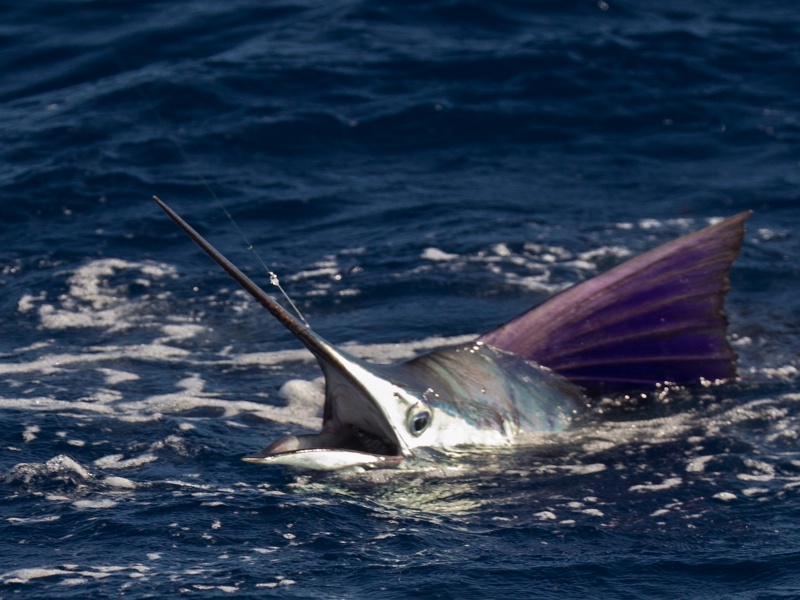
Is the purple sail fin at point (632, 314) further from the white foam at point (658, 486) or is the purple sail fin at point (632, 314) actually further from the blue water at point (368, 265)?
the white foam at point (658, 486)

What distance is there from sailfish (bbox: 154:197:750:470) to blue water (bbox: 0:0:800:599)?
167mm

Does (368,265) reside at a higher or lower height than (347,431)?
lower

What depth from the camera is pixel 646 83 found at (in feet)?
39.3

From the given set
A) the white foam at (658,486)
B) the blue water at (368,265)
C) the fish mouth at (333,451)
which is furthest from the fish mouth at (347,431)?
the white foam at (658,486)

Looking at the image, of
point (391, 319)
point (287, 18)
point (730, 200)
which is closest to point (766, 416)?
point (391, 319)

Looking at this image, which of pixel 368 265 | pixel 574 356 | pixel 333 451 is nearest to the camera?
pixel 333 451


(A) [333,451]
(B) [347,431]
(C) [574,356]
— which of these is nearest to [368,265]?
(C) [574,356]

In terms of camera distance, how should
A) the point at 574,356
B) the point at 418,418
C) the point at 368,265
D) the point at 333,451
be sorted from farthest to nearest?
the point at 368,265 → the point at 574,356 → the point at 418,418 → the point at 333,451

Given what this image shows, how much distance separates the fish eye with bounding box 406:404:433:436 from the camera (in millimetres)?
5480

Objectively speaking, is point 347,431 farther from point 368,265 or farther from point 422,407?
point 368,265

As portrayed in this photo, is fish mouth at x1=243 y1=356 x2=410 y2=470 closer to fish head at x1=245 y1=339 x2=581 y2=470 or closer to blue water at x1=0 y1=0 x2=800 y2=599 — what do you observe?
fish head at x1=245 y1=339 x2=581 y2=470

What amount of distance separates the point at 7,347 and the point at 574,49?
6.85m

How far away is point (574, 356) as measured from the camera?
6.44 metres

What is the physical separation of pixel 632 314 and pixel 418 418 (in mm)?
1467
